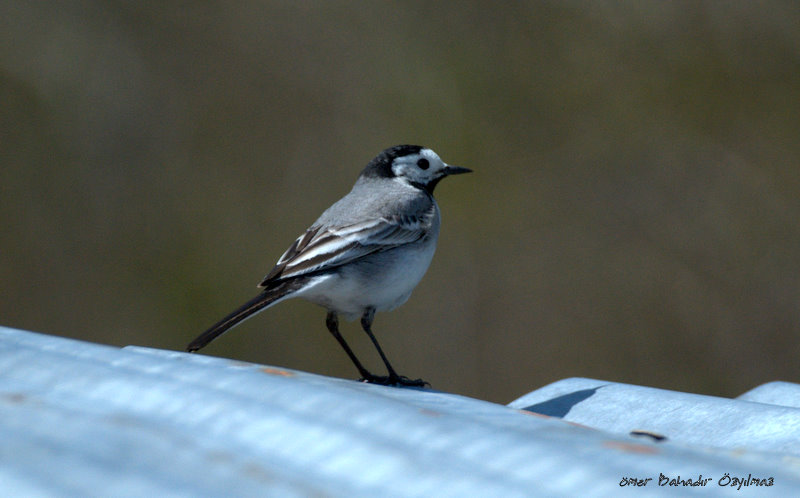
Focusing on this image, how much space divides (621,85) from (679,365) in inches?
85.8

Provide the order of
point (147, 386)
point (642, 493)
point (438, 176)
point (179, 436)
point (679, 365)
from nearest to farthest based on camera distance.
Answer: point (642, 493) → point (179, 436) → point (147, 386) → point (438, 176) → point (679, 365)

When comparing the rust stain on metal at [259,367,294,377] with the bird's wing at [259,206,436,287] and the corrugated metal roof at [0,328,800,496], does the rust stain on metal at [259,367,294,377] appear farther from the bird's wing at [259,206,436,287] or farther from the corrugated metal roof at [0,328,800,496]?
the bird's wing at [259,206,436,287]

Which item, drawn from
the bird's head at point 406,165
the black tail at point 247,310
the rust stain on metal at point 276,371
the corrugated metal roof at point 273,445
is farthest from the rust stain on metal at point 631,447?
the bird's head at point 406,165

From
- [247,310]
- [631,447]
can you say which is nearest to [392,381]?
[247,310]

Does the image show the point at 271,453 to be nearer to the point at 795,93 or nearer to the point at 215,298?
the point at 215,298

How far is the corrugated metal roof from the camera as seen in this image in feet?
2.61

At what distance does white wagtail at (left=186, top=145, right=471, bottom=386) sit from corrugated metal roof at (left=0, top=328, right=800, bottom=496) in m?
1.65

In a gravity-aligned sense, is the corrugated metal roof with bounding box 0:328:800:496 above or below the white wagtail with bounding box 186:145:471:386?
above

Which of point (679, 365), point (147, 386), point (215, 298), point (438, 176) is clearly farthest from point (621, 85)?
point (147, 386)

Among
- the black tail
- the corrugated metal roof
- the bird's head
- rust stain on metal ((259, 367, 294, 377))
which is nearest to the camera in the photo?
the corrugated metal roof

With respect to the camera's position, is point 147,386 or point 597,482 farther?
point 147,386

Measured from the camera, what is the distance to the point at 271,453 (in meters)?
0.88

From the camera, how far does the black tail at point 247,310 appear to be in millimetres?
2445

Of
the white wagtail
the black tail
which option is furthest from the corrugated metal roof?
the white wagtail
